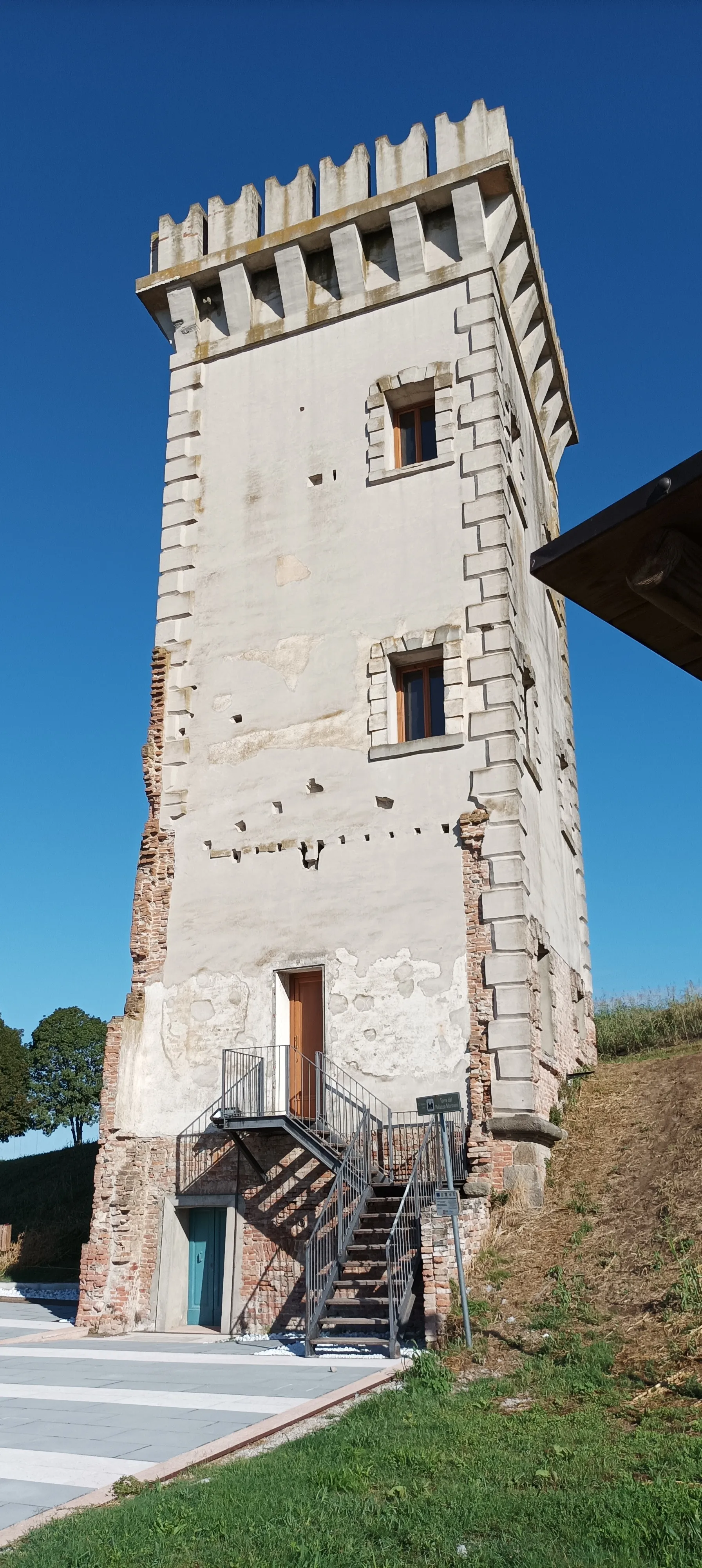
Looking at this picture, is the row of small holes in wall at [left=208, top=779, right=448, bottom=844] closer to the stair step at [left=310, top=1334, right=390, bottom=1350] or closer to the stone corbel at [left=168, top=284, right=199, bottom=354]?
the stair step at [left=310, top=1334, right=390, bottom=1350]

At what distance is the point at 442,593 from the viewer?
1794 centimetres

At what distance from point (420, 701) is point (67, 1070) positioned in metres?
39.5

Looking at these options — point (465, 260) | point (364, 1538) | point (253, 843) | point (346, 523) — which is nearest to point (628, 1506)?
point (364, 1538)

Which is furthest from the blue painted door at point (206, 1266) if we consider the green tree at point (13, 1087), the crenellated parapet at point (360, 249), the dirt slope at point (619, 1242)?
the green tree at point (13, 1087)

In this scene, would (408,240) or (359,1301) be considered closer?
(359,1301)

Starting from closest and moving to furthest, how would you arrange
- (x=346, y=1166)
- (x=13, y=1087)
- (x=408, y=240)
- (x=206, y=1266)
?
1. (x=346, y=1166)
2. (x=206, y=1266)
3. (x=408, y=240)
4. (x=13, y=1087)

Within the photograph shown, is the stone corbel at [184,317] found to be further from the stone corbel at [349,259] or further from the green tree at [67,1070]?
the green tree at [67,1070]

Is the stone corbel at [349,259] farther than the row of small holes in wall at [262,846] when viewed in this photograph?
Yes

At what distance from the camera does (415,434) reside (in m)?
19.8

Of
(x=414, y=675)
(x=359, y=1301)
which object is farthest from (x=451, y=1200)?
(x=414, y=675)

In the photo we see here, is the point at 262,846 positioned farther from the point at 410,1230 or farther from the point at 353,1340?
A: the point at 353,1340

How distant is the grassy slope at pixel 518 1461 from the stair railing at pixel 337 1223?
5.80 feet

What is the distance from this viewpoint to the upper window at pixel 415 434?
19609 millimetres

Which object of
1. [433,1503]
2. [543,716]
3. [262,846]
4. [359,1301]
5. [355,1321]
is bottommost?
[433,1503]
